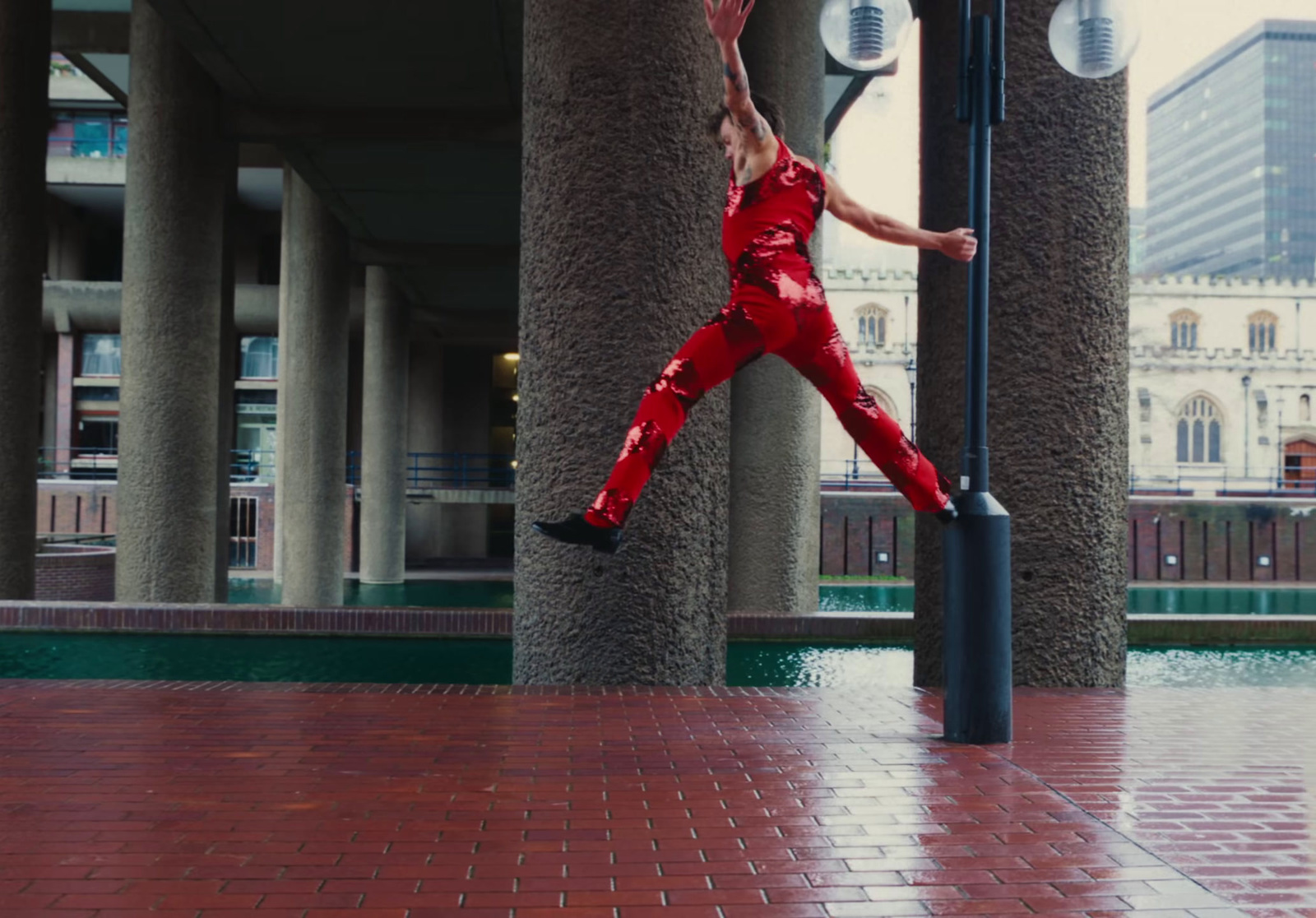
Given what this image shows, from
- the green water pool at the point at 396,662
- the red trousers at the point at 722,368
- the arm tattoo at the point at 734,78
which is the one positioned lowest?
the green water pool at the point at 396,662

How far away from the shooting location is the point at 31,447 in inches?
515

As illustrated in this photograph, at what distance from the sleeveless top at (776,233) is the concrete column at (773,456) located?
8598 millimetres

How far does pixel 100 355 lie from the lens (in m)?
37.6

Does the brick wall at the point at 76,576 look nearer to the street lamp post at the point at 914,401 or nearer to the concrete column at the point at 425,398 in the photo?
the street lamp post at the point at 914,401

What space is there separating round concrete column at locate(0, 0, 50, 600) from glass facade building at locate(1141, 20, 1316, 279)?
103m

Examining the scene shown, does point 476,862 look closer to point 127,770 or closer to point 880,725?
point 127,770

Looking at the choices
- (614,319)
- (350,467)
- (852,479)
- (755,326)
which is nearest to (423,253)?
(350,467)

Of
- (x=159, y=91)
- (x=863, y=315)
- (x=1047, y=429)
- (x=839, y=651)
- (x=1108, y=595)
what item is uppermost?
(x=863, y=315)

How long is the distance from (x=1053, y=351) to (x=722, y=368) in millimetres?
2543

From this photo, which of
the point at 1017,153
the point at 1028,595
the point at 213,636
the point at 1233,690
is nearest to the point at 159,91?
the point at 213,636

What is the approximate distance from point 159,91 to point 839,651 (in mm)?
9586

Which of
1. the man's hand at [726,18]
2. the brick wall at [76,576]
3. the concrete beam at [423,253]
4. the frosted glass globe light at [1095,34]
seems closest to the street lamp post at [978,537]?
the frosted glass globe light at [1095,34]

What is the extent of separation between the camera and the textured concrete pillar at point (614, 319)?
20.4 ft

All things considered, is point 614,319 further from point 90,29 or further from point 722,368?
point 90,29
